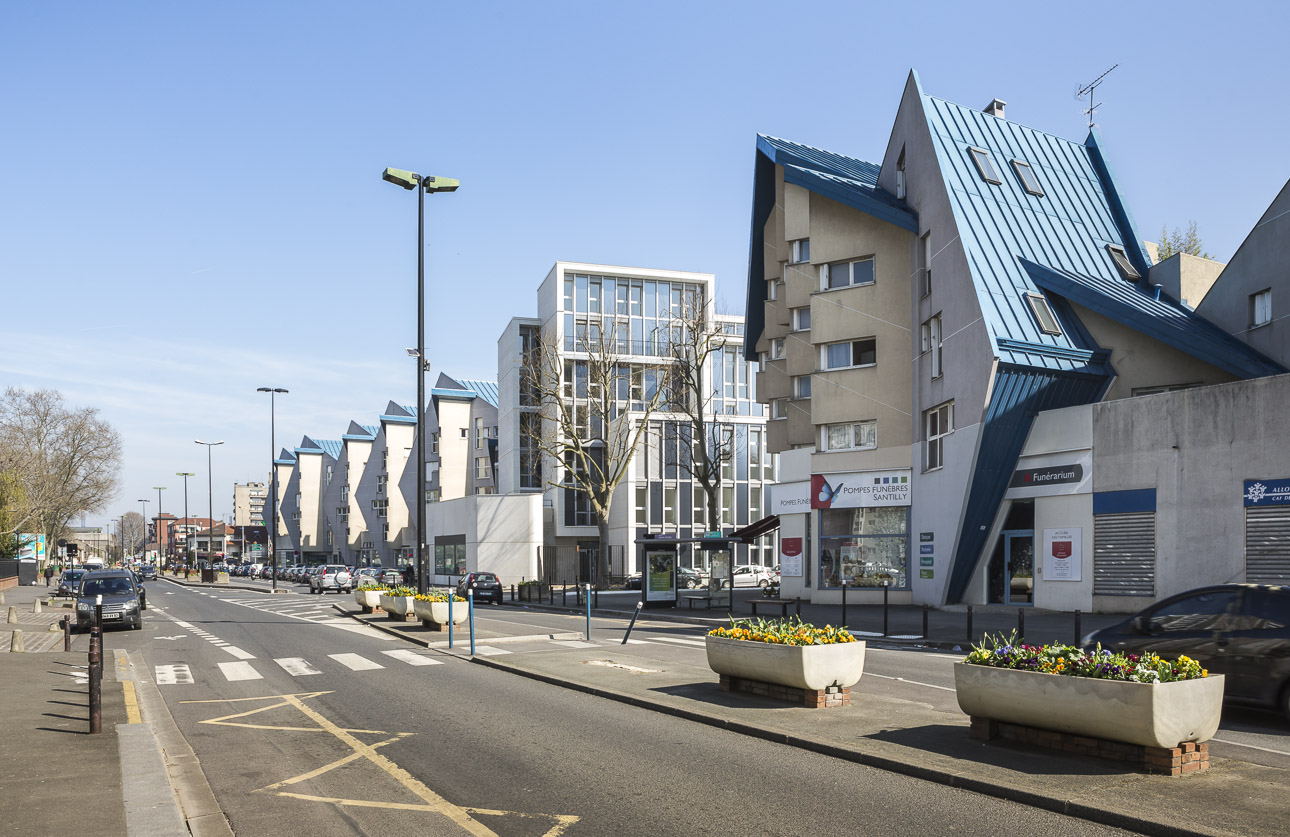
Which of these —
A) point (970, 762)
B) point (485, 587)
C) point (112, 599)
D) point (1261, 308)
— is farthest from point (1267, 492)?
point (485, 587)

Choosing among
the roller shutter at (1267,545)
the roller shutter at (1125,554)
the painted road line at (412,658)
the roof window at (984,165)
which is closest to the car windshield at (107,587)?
the painted road line at (412,658)

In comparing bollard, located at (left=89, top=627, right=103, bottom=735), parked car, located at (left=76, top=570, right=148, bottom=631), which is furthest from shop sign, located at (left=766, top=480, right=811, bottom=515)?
bollard, located at (left=89, top=627, right=103, bottom=735)

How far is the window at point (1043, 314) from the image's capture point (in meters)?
29.4

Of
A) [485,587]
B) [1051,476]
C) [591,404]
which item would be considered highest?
[591,404]

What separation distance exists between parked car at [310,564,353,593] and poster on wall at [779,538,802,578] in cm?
3092

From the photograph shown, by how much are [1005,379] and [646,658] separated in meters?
15.4

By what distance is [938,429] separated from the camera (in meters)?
32.3

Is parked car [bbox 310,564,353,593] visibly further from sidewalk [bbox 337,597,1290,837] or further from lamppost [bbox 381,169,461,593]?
sidewalk [bbox 337,597,1290,837]

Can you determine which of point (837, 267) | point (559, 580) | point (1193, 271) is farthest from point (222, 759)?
point (559, 580)

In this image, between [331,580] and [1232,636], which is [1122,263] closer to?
[1232,636]

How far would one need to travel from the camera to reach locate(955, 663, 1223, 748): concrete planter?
7.83 m

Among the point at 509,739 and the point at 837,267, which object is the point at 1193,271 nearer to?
the point at 837,267

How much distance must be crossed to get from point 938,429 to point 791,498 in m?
8.26

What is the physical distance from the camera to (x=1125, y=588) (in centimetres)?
2600
